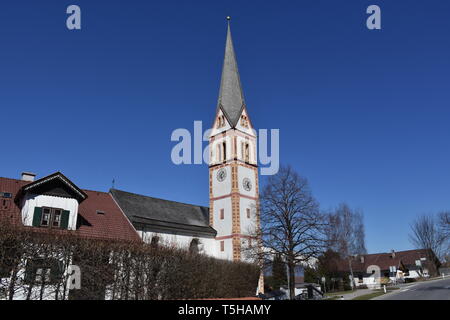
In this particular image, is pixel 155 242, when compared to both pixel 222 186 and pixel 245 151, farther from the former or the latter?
pixel 245 151

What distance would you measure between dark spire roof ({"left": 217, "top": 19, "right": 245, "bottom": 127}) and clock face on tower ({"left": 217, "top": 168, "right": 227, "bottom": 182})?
6939 millimetres

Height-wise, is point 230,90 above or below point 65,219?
above

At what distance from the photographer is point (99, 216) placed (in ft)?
117

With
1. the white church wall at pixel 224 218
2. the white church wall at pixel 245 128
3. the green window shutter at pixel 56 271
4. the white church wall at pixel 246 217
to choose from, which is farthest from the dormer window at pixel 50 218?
the white church wall at pixel 245 128

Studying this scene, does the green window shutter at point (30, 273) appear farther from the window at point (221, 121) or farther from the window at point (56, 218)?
the window at point (221, 121)

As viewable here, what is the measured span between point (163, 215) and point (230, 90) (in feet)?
80.3

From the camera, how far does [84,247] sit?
24.7m

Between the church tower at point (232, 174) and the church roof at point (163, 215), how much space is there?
8.05 feet

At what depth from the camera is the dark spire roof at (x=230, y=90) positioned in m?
56.8

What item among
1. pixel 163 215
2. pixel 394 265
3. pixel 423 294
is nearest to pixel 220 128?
pixel 163 215

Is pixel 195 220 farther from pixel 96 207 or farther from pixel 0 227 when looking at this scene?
pixel 0 227

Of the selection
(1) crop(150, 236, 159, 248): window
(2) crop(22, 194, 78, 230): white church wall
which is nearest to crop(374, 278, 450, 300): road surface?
(1) crop(150, 236, 159, 248): window
